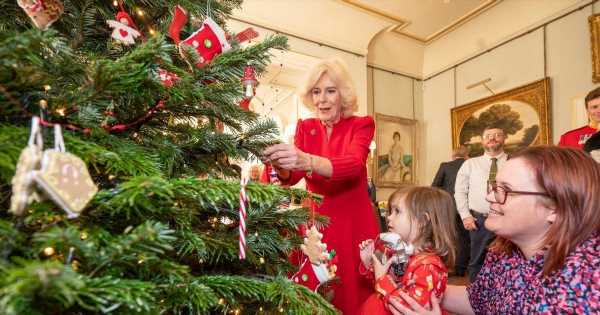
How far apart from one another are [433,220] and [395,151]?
5301mm

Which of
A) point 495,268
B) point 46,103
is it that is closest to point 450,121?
point 495,268

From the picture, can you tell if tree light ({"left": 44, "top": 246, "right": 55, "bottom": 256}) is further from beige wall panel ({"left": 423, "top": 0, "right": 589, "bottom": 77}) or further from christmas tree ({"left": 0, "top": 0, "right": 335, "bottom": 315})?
beige wall panel ({"left": 423, "top": 0, "right": 589, "bottom": 77})

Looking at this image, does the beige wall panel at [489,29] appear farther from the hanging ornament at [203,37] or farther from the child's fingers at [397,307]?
the hanging ornament at [203,37]

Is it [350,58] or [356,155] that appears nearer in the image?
[356,155]

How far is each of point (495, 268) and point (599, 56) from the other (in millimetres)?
4941

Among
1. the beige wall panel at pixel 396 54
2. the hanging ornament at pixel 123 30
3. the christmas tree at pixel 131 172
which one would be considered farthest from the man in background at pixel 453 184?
the hanging ornament at pixel 123 30

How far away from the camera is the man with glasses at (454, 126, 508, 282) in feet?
10.8

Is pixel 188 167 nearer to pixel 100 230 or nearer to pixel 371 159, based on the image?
pixel 100 230

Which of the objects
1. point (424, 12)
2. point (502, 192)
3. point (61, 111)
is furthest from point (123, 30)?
point (424, 12)

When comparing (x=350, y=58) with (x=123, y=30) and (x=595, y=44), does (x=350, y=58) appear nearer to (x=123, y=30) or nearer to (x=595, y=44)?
(x=595, y=44)

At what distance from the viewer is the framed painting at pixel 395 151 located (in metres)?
6.38

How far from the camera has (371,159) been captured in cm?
605

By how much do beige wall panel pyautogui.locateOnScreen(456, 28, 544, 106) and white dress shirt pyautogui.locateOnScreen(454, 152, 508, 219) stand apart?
8.78 ft

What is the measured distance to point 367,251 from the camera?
1.40m
